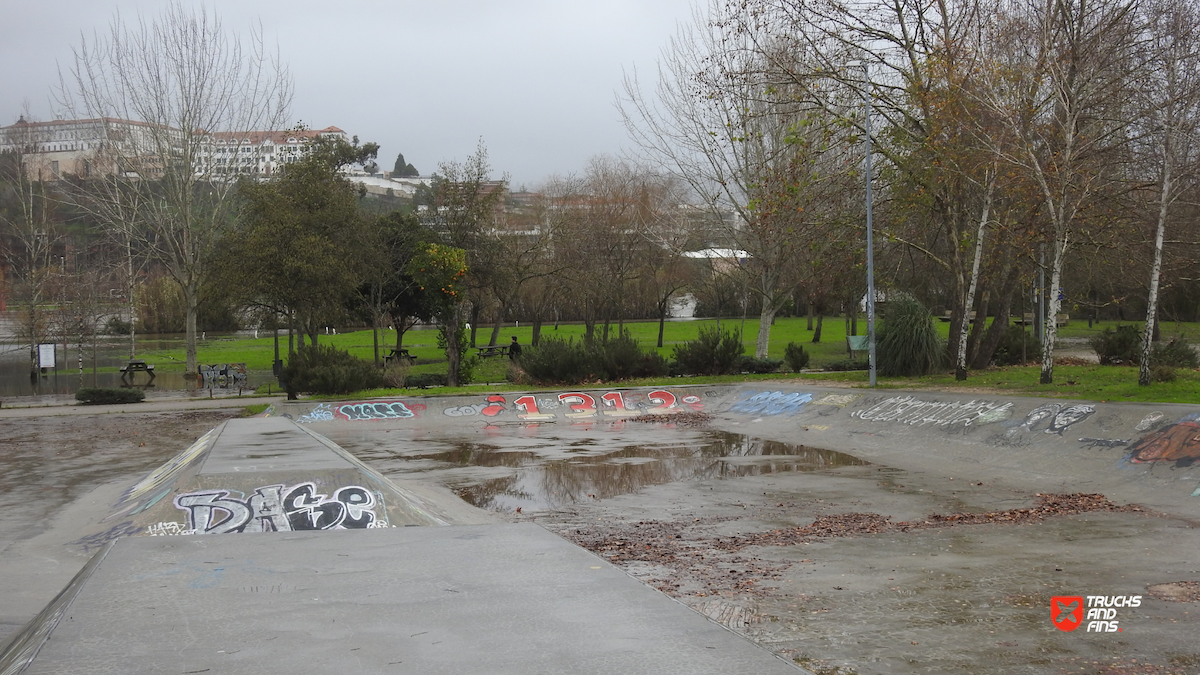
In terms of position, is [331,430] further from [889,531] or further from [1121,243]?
[1121,243]

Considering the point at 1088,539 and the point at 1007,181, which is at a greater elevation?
the point at 1007,181

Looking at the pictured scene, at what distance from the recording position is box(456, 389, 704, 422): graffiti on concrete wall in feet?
72.7

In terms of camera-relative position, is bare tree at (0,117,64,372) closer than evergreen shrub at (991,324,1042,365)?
No

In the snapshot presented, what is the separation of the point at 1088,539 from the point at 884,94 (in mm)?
17649

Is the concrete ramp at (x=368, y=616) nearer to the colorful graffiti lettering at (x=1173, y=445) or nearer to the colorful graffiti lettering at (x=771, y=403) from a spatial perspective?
the colorful graffiti lettering at (x=1173, y=445)

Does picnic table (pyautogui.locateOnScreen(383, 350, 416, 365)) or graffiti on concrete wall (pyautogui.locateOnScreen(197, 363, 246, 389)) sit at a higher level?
picnic table (pyautogui.locateOnScreen(383, 350, 416, 365))

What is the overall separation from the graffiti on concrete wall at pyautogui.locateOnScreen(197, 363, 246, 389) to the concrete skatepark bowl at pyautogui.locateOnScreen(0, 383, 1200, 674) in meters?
13.7

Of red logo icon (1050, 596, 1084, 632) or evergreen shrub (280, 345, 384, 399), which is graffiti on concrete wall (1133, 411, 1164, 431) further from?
evergreen shrub (280, 345, 384, 399)

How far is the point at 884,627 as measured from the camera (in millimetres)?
5664

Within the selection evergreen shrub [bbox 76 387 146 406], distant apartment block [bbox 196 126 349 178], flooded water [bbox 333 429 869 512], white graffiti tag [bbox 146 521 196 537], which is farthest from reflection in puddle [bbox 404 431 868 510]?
distant apartment block [bbox 196 126 349 178]

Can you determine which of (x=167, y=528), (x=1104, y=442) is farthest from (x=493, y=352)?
(x=167, y=528)

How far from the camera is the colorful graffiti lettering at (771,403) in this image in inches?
813

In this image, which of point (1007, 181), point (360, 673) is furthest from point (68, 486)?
point (1007, 181)

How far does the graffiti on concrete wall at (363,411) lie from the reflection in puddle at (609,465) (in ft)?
16.9
